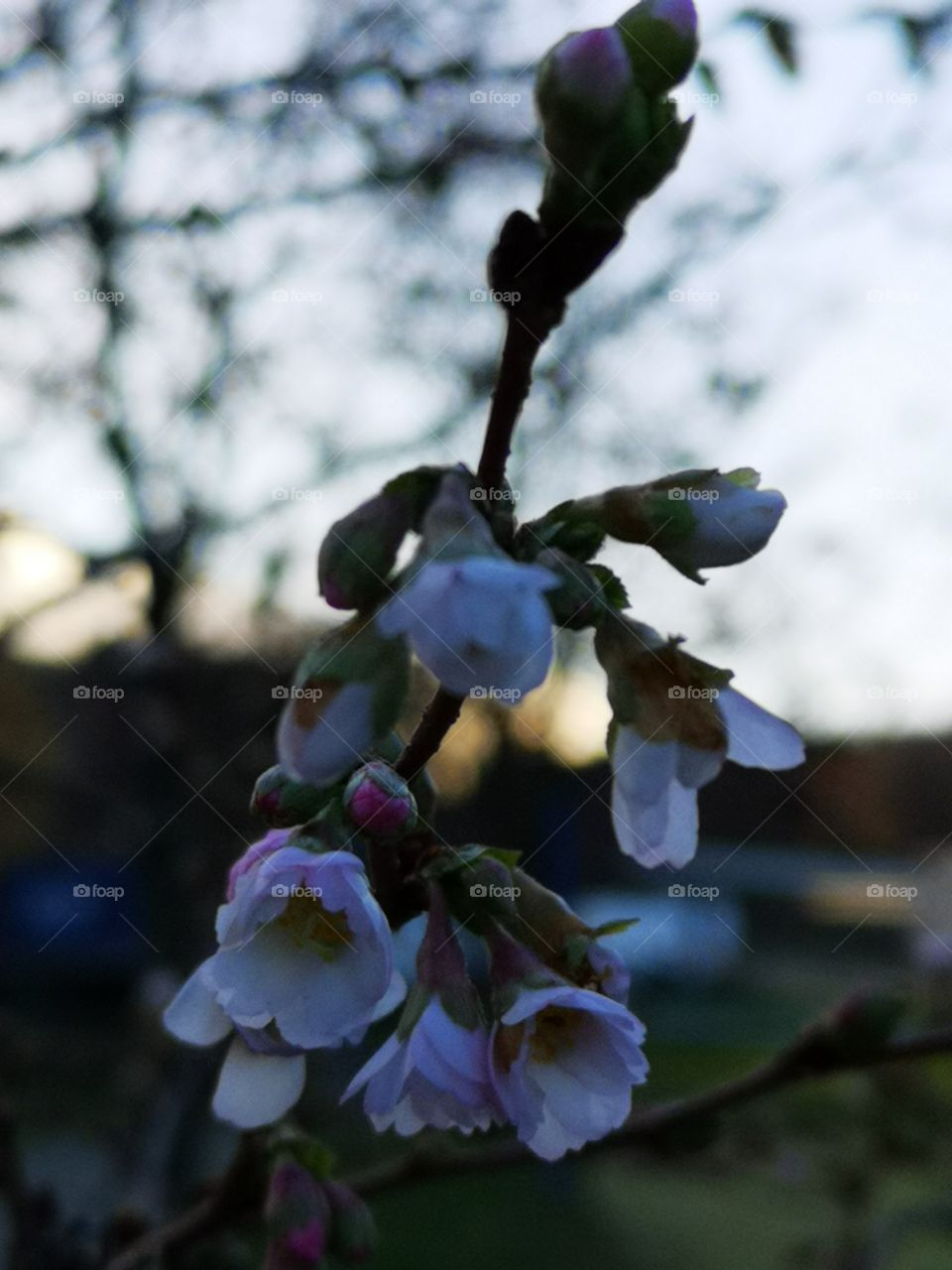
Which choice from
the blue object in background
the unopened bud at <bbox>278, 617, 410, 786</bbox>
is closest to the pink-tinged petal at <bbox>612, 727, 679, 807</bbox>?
the unopened bud at <bbox>278, 617, 410, 786</bbox>

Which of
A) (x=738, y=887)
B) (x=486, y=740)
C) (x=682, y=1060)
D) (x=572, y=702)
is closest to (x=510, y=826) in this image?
(x=486, y=740)

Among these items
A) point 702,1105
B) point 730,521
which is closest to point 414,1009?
point 730,521

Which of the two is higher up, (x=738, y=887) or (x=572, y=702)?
(x=572, y=702)

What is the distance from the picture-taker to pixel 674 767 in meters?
0.49

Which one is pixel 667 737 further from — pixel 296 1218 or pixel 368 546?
pixel 296 1218

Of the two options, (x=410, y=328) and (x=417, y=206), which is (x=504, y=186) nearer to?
(x=417, y=206)

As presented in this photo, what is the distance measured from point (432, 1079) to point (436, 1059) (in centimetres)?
1

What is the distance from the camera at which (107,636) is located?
6.46ft

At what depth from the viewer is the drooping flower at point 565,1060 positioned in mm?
470

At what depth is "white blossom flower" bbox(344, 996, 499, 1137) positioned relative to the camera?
0.47 meters

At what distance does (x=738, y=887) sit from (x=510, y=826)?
501 cm

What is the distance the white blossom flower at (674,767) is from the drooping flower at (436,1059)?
0.31ft

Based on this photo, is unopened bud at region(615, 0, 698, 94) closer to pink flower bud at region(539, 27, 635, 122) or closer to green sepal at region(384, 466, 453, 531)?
pink flower bud at region(539, 27, 635, 122)

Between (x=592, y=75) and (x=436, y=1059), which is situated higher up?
(x=592, y=75)
